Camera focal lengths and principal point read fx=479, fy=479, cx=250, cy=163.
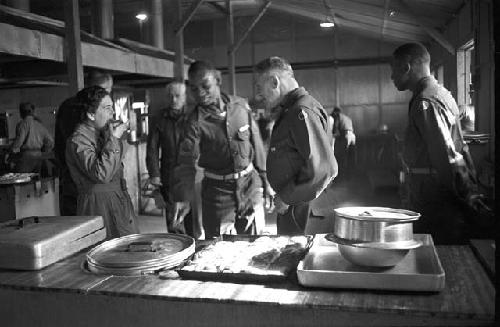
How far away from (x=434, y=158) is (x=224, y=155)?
69.2 inches

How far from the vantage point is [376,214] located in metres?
1.92

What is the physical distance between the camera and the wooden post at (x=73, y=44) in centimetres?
477

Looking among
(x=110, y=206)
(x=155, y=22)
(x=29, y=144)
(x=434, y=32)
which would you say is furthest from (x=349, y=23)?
(x=110, y=206)

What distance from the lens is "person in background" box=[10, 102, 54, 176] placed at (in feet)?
25.2

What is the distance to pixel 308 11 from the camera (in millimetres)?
11898

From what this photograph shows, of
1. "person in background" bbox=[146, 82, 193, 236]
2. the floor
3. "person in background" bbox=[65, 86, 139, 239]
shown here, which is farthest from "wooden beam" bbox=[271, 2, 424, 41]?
"person in background" bbox=[65, 86, 139, 239]

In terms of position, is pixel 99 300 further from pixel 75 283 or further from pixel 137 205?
pixel 137 205

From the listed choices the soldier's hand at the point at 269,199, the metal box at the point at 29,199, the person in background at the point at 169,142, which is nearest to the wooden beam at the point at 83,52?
the person in background at the point at 169,142

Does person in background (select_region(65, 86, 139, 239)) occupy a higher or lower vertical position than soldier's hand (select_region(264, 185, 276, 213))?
higher

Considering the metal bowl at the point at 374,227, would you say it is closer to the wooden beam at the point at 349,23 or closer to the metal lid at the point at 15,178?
the metal lid at the point at 15,178

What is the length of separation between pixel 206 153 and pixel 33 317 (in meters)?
2.35

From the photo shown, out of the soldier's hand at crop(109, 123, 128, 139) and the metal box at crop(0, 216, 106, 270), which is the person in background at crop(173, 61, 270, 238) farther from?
the metal box at crop(0, 216, 106, 270)

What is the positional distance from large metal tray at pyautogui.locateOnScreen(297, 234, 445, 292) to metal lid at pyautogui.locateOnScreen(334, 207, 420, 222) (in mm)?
194

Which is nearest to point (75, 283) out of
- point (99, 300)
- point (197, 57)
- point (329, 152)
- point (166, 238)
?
point (99, 300)
